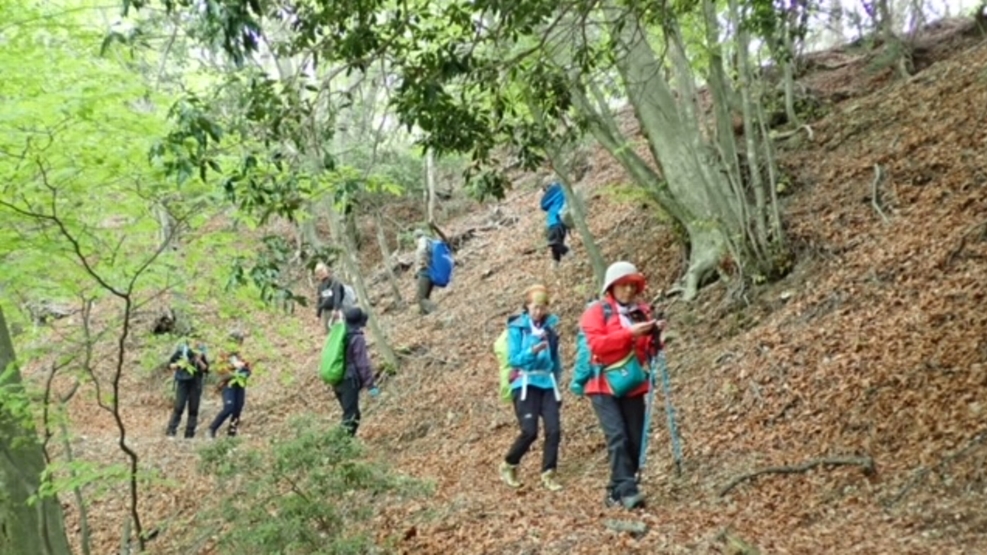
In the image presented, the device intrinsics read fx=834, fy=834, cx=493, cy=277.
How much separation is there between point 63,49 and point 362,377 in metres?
4.52

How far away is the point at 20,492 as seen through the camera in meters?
7.09

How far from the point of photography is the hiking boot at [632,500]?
5797 mm

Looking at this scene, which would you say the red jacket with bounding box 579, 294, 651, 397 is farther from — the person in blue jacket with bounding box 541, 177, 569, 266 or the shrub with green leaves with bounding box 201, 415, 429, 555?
the person in blue jacket with bounding box 541, 177, 569, 266

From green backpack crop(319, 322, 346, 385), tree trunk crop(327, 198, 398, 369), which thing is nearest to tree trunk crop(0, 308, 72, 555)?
green backpack crop(319, 322, 346, 385)

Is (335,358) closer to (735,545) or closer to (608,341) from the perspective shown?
(608,341)

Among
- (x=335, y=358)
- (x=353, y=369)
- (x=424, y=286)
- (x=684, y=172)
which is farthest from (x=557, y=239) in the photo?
(x=335, y=358)

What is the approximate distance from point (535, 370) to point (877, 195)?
530 centimetres

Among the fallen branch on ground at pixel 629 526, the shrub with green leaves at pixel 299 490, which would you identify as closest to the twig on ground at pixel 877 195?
the fallen branch on ground at pixel 629 526

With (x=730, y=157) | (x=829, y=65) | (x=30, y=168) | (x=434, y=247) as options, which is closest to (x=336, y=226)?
(x=434, y=247)

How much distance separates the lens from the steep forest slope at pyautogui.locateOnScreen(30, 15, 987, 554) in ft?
17.7

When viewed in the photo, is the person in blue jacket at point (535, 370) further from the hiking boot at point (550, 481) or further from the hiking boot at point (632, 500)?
the hiking boot at point (632, 500)

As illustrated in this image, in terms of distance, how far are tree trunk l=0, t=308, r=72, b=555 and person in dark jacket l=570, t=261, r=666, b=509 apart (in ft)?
15.3

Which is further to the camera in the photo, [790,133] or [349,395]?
[790,133]

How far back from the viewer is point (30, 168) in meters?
5.66
